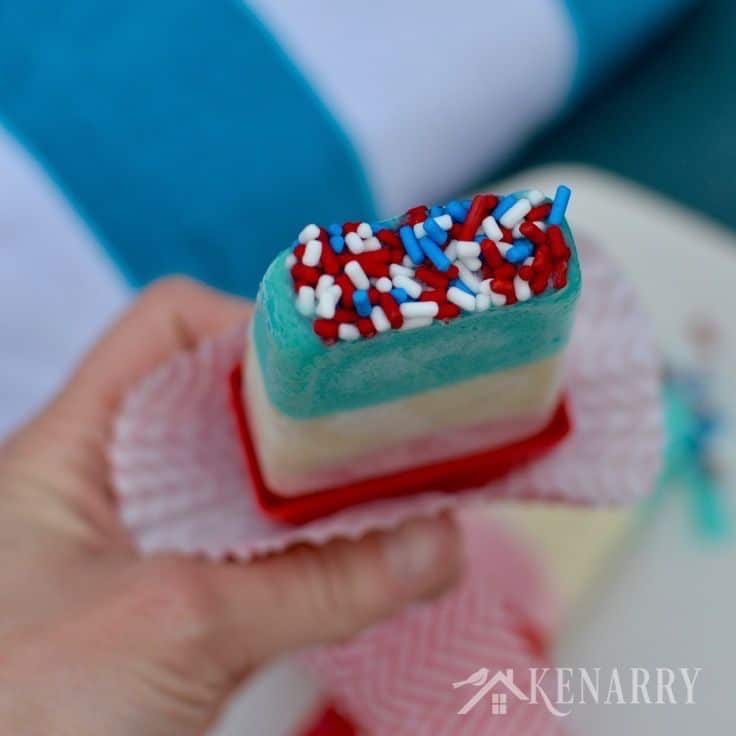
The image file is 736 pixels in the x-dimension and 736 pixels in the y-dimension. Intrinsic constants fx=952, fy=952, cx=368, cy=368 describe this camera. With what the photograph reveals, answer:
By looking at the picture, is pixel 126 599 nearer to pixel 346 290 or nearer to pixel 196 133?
pixel 346 290

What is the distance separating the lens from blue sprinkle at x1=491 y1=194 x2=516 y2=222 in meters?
0.66

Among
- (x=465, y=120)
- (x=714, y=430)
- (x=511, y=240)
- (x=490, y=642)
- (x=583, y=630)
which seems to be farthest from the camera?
(x=465, y=120)

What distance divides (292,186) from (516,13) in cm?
49

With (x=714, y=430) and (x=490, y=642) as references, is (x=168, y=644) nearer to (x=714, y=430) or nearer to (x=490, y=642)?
(x=490, y=642)

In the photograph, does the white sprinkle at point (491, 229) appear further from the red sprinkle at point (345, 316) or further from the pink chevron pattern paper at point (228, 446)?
the pink chevron pattern paper at point (228, 446)

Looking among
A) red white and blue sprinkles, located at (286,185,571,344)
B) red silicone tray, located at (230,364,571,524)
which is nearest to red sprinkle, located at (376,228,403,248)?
red white and blue sprinkles, located at (286,185,571,344)

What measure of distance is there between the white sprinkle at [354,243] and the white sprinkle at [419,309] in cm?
5

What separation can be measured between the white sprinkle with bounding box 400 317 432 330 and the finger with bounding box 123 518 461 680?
0.29 metres

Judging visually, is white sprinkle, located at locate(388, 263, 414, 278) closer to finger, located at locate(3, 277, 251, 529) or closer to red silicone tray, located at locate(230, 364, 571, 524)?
red silicone tray, located at locate(230, 364, 571, 524)

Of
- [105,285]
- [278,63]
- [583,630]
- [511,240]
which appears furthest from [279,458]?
[278,63]

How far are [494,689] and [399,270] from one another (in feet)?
1.64

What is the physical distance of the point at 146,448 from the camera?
2.96 ft

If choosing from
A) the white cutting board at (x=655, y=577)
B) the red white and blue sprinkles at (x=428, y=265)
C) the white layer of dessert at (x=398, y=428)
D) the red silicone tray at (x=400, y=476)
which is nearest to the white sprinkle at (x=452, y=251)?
the red white and blue sprinkles at (x=428, y=265)

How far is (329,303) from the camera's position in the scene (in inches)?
24.6
